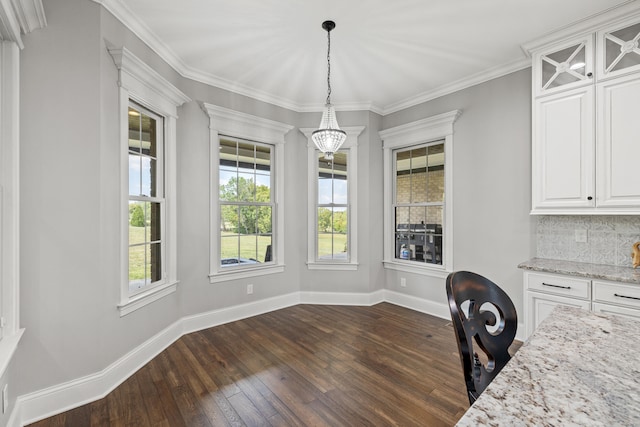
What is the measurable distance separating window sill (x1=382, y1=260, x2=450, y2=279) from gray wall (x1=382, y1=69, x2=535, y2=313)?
10cm

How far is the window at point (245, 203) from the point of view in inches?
148

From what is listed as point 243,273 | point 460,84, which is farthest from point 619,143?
point 243,273

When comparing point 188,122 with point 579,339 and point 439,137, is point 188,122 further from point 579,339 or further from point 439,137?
point 579,339

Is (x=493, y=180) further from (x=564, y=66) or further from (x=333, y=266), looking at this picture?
(x=333, y=266)

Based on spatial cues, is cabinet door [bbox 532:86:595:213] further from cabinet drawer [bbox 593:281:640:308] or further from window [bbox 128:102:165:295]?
window [bbox 128:102:165:295]

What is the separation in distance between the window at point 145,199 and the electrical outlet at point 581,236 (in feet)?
13.0

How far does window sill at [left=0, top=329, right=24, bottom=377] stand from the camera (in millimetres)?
1539

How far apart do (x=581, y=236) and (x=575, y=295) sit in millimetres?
735

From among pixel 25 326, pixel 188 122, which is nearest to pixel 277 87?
pixel 188 122

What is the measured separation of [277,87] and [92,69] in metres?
2.02

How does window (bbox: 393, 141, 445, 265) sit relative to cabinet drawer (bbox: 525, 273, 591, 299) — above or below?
above

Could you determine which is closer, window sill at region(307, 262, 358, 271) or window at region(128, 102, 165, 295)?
window at region(128, 102, 165, 295)

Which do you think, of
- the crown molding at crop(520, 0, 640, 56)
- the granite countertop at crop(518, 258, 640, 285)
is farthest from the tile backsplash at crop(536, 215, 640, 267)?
the crown molding at crop(520, 0, 640, 56)

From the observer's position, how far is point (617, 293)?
2.18 meters
